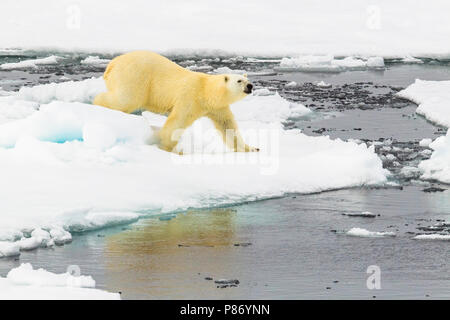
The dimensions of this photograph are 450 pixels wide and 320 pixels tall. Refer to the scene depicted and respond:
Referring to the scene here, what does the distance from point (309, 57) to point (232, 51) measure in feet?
6.69

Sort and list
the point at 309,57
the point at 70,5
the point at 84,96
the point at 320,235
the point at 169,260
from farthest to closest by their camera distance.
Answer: the point at 70,5 → the point at 309,57 → the point at 84,96 → the point at 320,235 → the point at 169,260

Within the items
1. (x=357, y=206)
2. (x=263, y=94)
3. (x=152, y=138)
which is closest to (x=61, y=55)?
(x=263, y=94)

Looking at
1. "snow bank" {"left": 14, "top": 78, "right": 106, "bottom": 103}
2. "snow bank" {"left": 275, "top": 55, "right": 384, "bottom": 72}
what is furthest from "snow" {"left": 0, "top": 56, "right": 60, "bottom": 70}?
"snow bank" {"left": 14, "top": 78, "right": 106, "bottom": 103}

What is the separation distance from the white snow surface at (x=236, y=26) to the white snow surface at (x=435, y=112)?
5.30 metres

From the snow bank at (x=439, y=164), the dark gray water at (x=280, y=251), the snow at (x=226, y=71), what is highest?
the snow at (x=226, y=71)

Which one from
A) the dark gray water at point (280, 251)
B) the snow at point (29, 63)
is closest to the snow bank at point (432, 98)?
the dark gray water at point (280, 251)

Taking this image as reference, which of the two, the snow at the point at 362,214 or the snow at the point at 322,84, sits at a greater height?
the snow at the point at 322,84

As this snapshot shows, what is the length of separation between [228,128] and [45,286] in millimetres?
5014

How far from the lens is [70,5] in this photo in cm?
2770

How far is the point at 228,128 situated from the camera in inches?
471

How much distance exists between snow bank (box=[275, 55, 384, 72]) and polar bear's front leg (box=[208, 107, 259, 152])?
A: 8.78 metres

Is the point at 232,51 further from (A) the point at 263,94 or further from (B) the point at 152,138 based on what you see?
(B) the point at 152,138

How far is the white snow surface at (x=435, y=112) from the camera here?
11312 millimetres

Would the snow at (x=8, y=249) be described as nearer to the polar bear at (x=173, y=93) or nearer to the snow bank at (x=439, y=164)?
the polar bear at (x=173, y=93)
